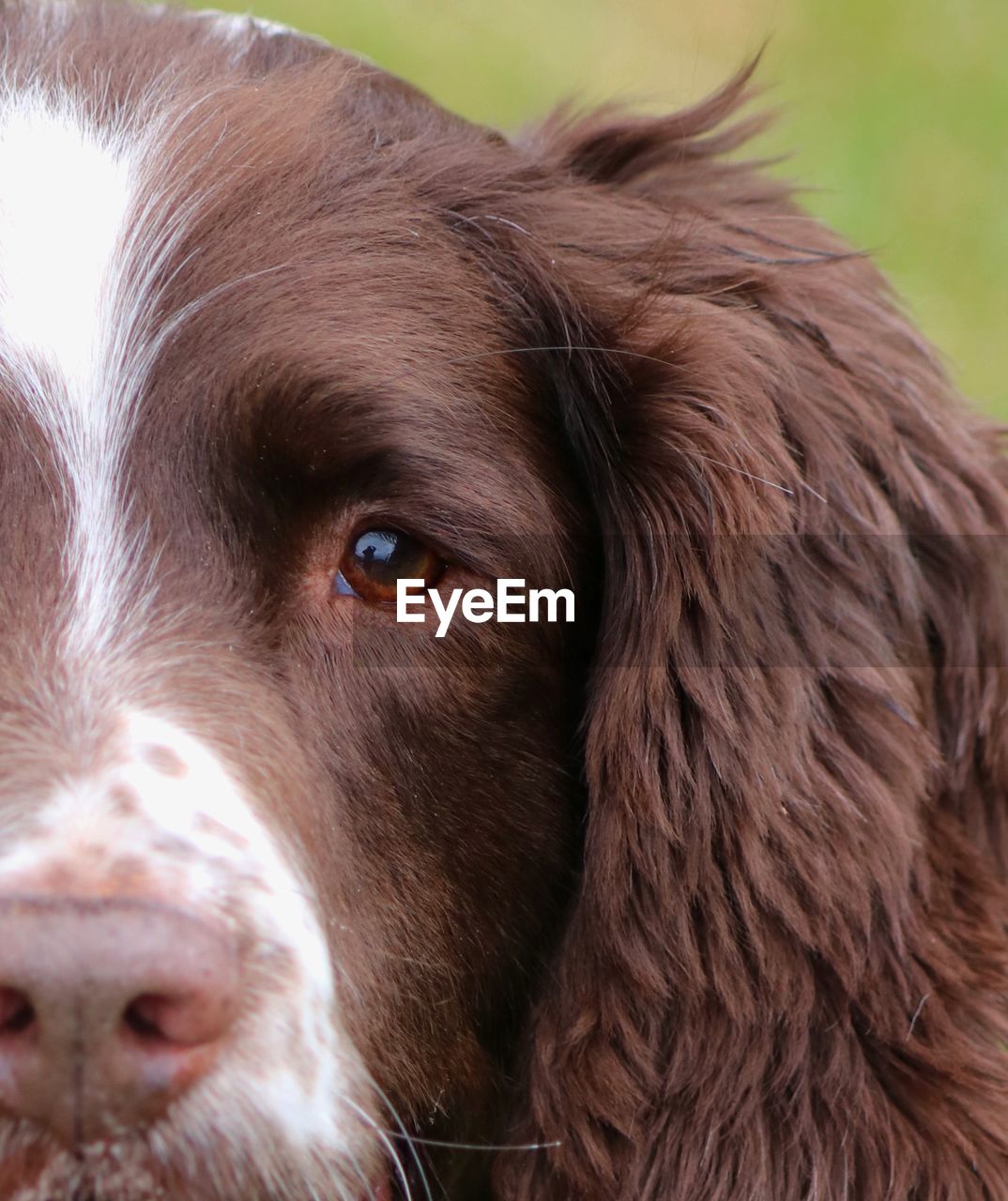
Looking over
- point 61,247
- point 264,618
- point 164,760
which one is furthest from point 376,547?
point 61,247

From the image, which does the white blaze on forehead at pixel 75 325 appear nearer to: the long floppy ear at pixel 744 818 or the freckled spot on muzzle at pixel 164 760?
the freckled spot on muzzle at pixel 164 760

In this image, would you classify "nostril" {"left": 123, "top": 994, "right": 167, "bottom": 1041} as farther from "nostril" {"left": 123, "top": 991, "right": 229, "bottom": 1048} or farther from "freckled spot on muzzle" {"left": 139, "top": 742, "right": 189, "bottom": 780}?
"freckled spot on muzzle" {"left": 139, "top": 742, "right": 189, "bottom": 780}

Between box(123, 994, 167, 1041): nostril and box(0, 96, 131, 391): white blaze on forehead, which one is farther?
box(0, 96, 131, 391): white blaze on forehead

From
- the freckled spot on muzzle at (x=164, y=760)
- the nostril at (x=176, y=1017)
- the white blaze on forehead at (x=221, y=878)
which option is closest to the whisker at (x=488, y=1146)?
the white blaze on forehead at (x=221, y=878)

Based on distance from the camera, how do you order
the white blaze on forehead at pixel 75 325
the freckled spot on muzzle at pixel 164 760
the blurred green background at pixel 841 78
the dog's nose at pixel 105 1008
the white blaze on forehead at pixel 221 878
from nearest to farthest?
1. the dog's nose at pixel 105 1008
2. the white blaze on forehead at pixel 221 878
3. the freckled spot on muzzle at pixel 164 760
4. the white blaze on forehead at pixel 75 325
5. the blurred green background at pixel 841 78

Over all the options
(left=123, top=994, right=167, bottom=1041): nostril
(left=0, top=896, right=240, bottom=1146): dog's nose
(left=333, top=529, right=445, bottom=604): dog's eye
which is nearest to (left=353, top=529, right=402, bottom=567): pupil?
(left=333, top=529, right=445, bottom=604): dog's eye

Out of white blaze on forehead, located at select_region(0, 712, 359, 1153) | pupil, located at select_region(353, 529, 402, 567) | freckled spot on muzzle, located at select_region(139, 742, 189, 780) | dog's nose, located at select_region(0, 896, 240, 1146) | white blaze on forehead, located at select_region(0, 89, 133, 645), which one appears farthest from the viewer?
pupil, located at select_region(353, 529, 402, 567)
